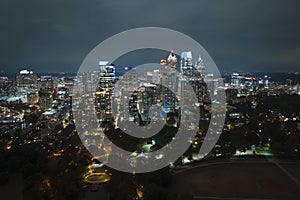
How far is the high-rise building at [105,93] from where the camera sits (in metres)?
7.87

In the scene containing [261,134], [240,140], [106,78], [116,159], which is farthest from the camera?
[106,78]

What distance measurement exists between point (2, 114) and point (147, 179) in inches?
334

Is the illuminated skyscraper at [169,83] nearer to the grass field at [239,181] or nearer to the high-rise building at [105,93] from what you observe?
the high-rise building at [105,93]

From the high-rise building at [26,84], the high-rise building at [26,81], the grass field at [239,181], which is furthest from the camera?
the high-rise building at [26,81]

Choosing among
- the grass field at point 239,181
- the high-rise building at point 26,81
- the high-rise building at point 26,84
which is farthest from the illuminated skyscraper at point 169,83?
the high-rise building at point 26,81

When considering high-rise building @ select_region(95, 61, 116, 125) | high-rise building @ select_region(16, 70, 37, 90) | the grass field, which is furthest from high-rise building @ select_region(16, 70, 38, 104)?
the grass field

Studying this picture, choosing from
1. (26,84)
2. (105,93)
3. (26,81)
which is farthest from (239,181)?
(26,81)

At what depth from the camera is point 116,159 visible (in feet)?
12.1

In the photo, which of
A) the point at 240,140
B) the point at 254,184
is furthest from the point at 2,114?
the point at 254,184

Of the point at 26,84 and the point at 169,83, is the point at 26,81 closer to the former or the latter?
the point at 26,84

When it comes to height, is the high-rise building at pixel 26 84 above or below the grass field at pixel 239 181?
above

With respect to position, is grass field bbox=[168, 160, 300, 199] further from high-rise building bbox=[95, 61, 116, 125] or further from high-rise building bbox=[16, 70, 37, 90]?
high-rise building bbox=[16, 70, 37, 90]

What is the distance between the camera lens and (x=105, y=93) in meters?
9.27

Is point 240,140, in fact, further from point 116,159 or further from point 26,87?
point 26,87
